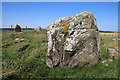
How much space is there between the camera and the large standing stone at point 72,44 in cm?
784

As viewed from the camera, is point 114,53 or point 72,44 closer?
point 72,44

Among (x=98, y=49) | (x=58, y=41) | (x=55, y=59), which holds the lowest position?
(x=55, y=59)

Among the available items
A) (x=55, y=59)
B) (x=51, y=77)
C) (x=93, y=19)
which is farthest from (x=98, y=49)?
(x=51, y=77)

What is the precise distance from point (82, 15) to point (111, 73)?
5268mm

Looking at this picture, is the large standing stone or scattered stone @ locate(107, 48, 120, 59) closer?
the large standing stone

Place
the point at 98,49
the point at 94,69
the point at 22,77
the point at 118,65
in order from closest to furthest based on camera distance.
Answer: the point at 22,77 → the point at 94,69 → the point at 118,65 → the point at 98,49

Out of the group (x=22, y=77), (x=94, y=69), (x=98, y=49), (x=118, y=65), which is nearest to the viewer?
(x=22, y=77)

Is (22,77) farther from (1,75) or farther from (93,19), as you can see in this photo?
(93,19)

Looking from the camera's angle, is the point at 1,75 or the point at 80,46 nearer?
the point at 1,75

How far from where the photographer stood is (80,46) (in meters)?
7.90

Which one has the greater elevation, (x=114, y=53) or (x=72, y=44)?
(x=72, y=44)

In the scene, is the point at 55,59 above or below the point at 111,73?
above

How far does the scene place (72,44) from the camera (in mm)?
7793

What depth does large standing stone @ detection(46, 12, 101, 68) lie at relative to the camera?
7.84m
